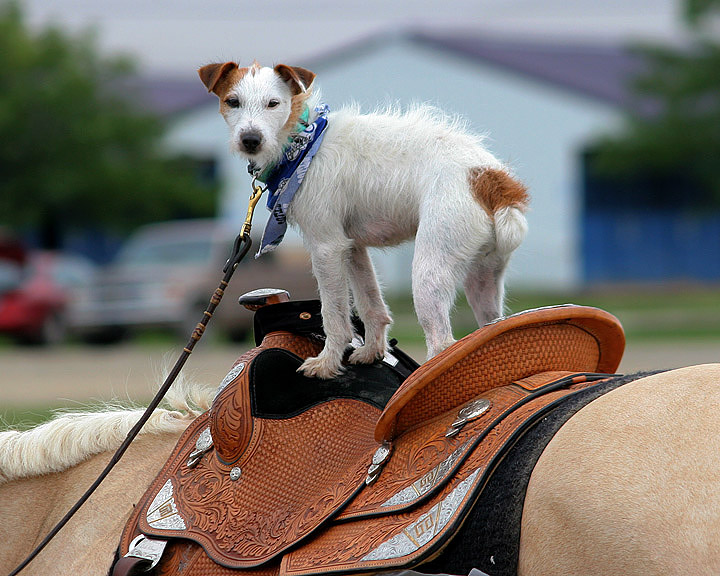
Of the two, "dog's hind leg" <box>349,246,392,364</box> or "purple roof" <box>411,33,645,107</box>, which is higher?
"dog's hind leg" <box>349,246,392,364</box>

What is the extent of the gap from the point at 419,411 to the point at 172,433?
1.13 meters

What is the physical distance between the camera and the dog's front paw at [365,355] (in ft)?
9.59

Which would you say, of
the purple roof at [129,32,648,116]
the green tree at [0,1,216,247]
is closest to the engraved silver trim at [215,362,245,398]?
the green tree at [0,1,216,247]

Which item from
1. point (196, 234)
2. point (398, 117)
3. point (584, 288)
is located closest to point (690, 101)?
point (584, 288)

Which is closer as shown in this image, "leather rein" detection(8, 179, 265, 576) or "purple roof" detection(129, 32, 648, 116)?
"leather rein" detection(8, 179, 265, 576)

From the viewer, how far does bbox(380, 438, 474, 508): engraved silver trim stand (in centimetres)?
223

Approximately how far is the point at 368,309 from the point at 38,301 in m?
16.1

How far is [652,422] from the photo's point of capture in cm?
204

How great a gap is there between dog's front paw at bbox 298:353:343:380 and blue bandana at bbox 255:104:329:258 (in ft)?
1.16

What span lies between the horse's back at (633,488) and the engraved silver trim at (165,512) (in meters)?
1.07

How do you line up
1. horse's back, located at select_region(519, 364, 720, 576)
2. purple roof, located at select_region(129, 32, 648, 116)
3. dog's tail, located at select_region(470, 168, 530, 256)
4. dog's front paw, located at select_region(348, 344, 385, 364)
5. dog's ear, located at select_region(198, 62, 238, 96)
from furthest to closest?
1. purple roof, located at select_region(129, 32, 648, 116)
2. dog's front paw, located at select_region(348, 344, 385, 364)
3. dog's ear, located at select_region(198, 62, 238, 96)
4. dog's tail, located at select_region(470, 168, 530, 256)
5. horse's back, located at select_region(519, 364, 720, 576)

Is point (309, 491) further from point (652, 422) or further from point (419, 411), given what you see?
point (652, 422)

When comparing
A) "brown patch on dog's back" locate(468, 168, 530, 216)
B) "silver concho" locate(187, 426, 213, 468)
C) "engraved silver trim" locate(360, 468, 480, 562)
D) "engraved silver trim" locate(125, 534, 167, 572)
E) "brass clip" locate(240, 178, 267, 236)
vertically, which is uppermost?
"brown patch on dog's back" locate(468, 168, 530, 216)

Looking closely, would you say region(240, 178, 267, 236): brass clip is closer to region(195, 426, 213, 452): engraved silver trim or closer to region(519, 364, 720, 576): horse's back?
region(195, 426, 213, 452): engraved silver trim
